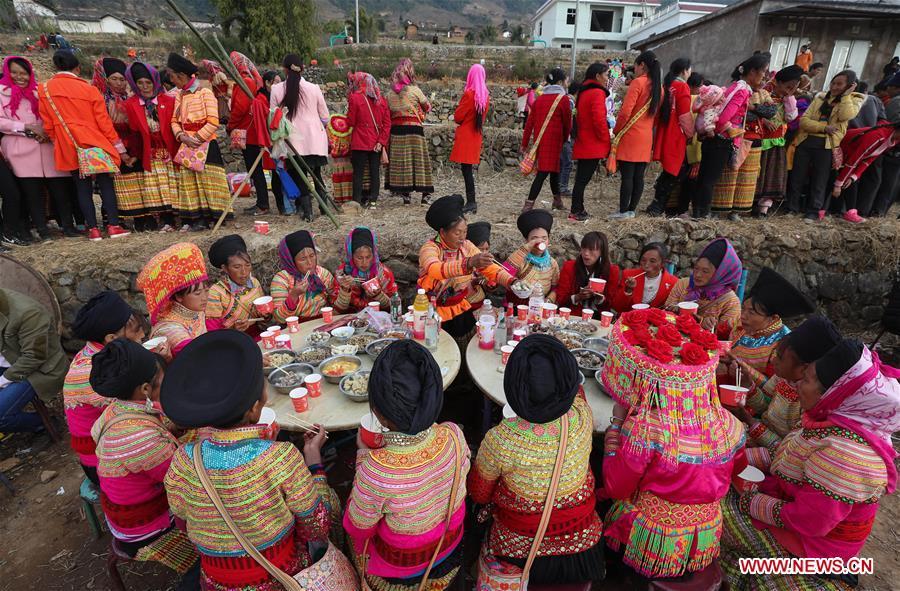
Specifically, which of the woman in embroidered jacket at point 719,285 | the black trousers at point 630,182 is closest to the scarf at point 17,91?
the black trousers at point 630,182

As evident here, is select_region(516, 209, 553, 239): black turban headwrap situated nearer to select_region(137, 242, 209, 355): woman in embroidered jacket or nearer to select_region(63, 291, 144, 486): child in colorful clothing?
select_region(137, 242, 209, 355): woman in embroidered jacket

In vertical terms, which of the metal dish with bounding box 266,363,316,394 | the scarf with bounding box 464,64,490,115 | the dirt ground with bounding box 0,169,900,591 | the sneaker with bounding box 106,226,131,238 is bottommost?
the dirt ground with bounding box 0,169,900,591

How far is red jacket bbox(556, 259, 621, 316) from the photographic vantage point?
4402 millimetres

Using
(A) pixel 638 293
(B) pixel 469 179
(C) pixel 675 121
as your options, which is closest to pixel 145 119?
(B) pixel 469 179

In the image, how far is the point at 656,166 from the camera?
34.2 ft

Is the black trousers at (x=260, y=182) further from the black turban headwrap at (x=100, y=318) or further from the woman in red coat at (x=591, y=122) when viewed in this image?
the woman in red coat at (x=591, y=122)

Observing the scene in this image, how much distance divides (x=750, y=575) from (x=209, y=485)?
2722mm

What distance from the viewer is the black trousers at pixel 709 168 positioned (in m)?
5.74

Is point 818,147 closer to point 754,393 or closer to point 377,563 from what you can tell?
point 754,393

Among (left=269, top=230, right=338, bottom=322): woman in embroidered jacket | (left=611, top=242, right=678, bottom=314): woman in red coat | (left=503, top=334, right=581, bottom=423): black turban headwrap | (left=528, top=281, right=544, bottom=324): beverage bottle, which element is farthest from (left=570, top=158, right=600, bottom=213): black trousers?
(left=503, top=334, right=581, bottom=423): black turban headwrap

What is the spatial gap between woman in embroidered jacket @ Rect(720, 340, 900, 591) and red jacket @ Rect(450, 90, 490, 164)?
5143 millimetres

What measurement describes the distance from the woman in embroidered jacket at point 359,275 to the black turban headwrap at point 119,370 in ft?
6.70

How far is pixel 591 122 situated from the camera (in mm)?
5664

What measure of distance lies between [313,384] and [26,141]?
542 centimetres
